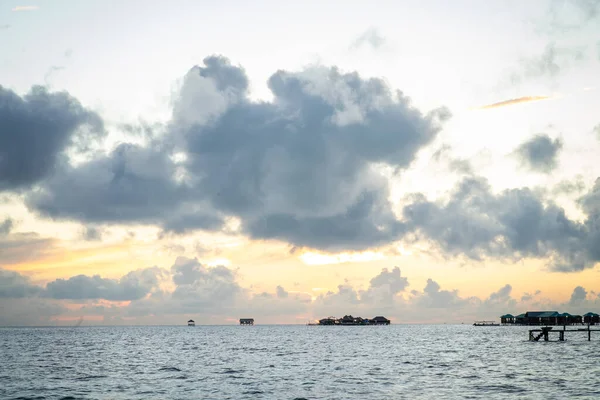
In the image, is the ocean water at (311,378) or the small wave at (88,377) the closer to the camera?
the ocean water at (311,378)

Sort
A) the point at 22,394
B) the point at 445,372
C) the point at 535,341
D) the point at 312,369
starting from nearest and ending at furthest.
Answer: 1. the point at 22,394
2. the point at 445,372
3. the point at 312,369
4. the point at 535,341

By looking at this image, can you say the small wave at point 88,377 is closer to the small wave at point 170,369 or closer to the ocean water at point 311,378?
the ocean water at point 311,378

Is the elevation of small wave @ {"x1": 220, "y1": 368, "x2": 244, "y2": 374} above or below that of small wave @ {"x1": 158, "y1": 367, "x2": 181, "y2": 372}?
above

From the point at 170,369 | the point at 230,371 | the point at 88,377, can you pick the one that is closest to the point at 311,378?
the point at 230,371

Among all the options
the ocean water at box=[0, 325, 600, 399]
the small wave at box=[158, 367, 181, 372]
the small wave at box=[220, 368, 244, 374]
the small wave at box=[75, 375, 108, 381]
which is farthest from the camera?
the small wave at box=[158, 367, 181, 372]

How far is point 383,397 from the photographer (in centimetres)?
5591

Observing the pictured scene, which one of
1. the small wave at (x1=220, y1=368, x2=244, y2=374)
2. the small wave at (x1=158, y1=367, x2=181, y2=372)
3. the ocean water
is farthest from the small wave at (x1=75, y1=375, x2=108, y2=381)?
the small wave at (x1=220, y1=368, x2=244, y2=374)

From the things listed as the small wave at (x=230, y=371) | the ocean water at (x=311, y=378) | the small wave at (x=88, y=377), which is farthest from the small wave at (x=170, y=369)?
the small wave at (x=88, y=377)

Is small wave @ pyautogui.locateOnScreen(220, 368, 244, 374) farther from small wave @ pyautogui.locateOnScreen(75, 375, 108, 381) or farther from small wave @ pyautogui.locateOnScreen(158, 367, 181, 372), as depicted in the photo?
small wave @ pyautogui.locateOnScreen(75, 375, 108, 381)

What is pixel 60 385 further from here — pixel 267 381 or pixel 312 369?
pixel 312 369

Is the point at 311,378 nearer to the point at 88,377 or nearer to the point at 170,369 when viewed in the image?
the point at 170,369

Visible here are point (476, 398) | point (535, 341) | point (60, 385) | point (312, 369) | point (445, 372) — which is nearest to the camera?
point (476, 398)

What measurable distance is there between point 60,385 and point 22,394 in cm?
792

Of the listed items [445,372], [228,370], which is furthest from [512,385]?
[228,370]
